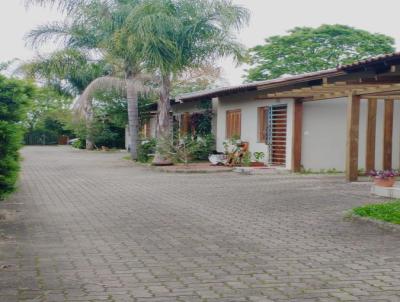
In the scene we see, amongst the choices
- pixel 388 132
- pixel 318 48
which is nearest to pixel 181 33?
pixel 388 132

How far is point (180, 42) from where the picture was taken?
19.0 m

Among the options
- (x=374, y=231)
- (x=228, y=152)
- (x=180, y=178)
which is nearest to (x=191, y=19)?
(x=228, y=152)

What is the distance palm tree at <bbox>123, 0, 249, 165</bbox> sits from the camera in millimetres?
18172

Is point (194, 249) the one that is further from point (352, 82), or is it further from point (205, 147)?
point (205, 147)

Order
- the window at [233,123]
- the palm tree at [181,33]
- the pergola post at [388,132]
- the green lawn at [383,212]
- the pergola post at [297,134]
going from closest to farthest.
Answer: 1. the green lawn at [383,212]
2. the pergola post at [388,132]
3. the pergola post at [297,134]
4. the palm tree at [181,33]
5. the window at [233,123]

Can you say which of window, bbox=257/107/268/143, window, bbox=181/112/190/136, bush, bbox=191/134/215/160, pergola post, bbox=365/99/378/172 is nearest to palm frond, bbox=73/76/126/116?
window, bbox=181/112/190/136

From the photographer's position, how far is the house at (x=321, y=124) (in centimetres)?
1476

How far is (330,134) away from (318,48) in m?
23.0

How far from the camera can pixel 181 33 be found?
62.4 ft

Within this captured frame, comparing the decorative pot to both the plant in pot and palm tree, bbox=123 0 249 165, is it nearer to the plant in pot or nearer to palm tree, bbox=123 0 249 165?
the plant in pot

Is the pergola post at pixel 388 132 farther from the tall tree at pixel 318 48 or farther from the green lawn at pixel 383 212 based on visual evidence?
the tall tree at pixel 318 48

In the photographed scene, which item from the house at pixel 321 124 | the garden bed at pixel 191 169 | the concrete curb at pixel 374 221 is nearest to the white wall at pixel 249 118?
the house at pixel 321 124

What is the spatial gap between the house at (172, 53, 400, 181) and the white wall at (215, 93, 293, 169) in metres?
0.03

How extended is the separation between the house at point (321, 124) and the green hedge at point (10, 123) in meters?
7.63
